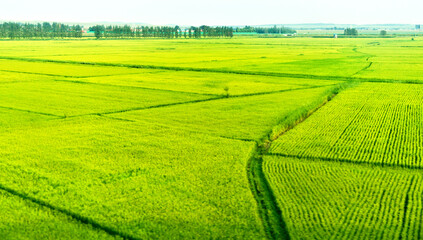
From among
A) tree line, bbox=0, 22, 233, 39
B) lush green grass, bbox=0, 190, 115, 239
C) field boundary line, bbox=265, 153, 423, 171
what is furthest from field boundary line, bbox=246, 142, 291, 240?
tree line, bbox=0, 22, 233, 39

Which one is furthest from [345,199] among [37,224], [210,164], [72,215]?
[37,224]

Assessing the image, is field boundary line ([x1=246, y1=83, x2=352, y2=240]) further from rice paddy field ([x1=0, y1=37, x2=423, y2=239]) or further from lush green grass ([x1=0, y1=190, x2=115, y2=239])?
lush green grass ([x1=0, y1=190, x2=115, y2=239])

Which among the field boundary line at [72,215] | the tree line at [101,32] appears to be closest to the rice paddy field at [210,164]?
the field boundary line at [72,215]

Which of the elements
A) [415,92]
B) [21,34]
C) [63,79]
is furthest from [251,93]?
[21,34]

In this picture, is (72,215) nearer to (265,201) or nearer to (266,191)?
(265,201)

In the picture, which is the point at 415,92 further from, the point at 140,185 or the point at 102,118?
the point at 140,185
